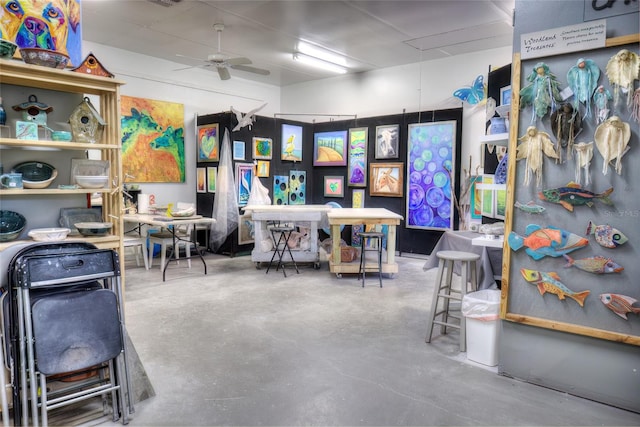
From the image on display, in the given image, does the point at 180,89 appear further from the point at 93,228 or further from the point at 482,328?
the point at 482,328

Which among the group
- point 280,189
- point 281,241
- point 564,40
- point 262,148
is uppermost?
point 564,40

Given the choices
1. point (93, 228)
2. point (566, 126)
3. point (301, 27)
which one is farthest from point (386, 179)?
point (93, 228)

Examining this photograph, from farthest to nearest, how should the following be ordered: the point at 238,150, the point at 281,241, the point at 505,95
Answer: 1. the point at 238,150
2. the point at 281,241
3. the point at 505,95

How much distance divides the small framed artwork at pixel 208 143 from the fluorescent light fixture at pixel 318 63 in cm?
182

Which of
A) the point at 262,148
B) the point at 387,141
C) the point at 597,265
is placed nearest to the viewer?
the point at 597,265

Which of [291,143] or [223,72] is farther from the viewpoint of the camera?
[291,143]

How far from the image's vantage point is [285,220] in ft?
19.4

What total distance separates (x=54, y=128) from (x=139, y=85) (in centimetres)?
459

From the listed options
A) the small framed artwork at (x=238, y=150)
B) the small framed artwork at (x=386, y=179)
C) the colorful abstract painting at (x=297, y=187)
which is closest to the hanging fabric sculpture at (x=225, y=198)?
the small framed artwork at (x=238, y=150)

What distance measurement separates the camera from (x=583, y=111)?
252 cm

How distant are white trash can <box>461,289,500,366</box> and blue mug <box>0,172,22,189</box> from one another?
10.3 ft

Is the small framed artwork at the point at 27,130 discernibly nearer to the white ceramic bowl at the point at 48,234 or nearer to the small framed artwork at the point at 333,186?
the white ceramic bowl at the point at 48,234

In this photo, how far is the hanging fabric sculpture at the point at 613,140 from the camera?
2377 millimetres

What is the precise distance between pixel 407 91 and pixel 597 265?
5730 millimetres
